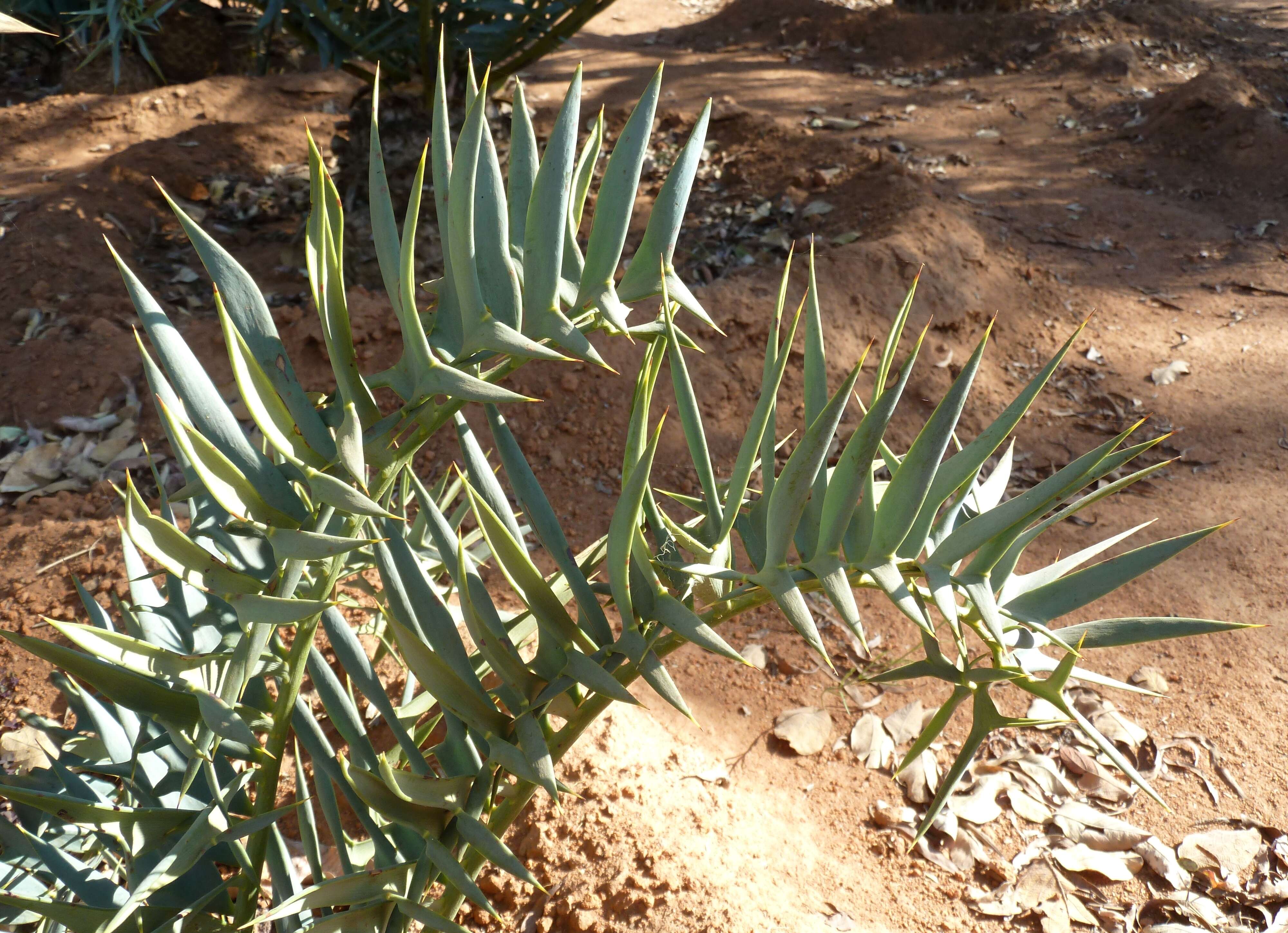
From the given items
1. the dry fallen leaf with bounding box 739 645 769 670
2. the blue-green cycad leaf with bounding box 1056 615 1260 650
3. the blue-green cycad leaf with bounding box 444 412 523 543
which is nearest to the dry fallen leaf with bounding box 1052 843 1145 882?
the dry fallen leaf with bounding box 739 645 769 670

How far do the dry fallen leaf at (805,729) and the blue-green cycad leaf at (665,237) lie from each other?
132 centimetres

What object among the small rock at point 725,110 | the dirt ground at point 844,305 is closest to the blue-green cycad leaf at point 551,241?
the dirt ground at point 844,305

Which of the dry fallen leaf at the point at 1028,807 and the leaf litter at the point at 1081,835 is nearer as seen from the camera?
the leaf litter at the point at 1081,835

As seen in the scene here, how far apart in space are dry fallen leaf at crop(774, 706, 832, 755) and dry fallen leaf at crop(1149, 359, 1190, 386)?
2.12 metres

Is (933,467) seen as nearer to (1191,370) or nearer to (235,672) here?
(235,672)

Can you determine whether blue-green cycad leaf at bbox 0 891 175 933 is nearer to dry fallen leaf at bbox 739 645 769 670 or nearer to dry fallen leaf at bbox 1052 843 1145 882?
dry fallen leaf at bbox 739 645 769 670

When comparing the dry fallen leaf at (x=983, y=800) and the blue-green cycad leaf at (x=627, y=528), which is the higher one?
the blue-green cycad leaf at (x=627, y=528)

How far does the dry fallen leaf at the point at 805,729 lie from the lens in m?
1.95

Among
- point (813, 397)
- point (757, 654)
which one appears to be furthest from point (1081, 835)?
point (813, 397)

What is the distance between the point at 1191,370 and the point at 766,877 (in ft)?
9.02

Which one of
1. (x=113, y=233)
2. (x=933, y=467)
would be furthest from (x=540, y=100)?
(x=933, y=467)

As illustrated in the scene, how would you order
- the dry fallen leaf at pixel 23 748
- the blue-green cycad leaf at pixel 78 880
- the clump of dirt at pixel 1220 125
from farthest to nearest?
the clump of dirt at pixel 1220 125 < the dry fallen leaf at pixel 23 748 < the blue-green cycad leaf at pixel 78 880

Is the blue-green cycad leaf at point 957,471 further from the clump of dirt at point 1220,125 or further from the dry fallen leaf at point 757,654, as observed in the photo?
the clump of dirt at point 1220,125

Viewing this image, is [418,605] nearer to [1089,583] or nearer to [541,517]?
[541,517]
